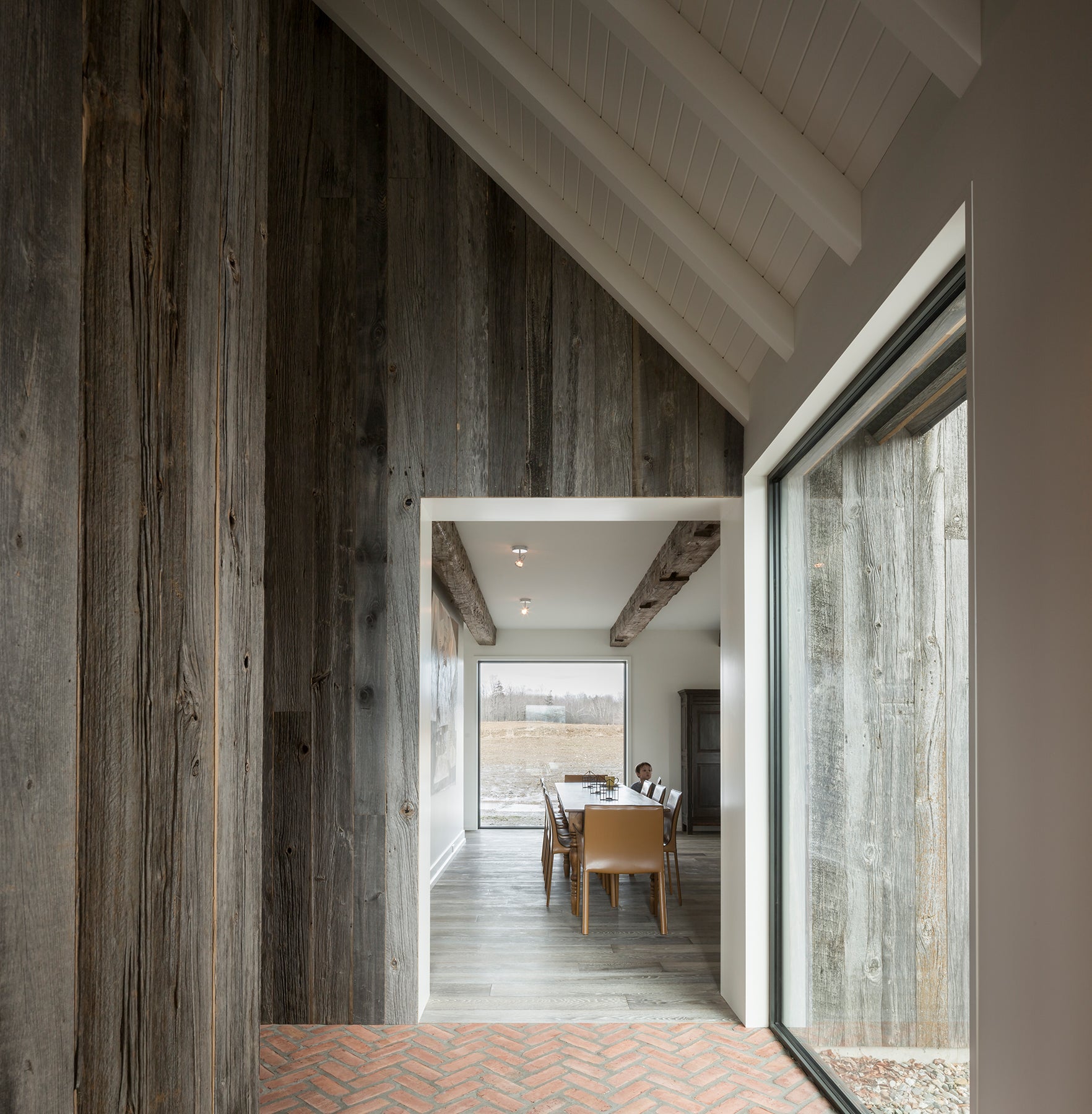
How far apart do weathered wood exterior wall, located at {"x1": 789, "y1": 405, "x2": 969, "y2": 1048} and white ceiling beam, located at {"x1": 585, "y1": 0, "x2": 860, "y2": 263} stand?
619 mm

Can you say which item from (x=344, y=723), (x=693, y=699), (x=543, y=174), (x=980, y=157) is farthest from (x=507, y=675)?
(x=980, y=157)

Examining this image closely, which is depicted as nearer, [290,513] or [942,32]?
[942,32]

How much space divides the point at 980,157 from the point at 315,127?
3.46 meters

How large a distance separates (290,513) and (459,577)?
2658 millimetres

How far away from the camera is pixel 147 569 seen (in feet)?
4.33

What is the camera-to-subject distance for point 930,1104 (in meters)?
2.32

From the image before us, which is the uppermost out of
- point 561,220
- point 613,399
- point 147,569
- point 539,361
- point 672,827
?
point 561,220

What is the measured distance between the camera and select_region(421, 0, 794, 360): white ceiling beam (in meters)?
3.11

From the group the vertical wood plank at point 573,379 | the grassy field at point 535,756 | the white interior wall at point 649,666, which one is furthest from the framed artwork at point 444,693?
the vertical wood plank at point 573,379

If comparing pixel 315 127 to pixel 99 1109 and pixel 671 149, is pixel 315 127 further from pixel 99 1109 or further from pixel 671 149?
pixel 99 1109

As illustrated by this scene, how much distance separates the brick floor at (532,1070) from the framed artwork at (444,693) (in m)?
3.76

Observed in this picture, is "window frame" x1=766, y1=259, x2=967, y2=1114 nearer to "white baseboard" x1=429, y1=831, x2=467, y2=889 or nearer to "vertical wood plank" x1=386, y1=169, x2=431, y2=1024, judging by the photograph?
"vertical wood plank" x1=386, y1=169, x2=431, y2=1024

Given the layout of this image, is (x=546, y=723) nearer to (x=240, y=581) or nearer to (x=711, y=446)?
(x=711, y=446)

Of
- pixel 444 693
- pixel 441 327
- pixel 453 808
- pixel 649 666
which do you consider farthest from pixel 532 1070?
pixel 649 666
